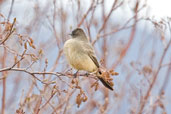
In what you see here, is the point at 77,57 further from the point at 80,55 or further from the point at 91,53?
the point at 91,53

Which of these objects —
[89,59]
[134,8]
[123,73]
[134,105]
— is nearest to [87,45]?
[89,59]

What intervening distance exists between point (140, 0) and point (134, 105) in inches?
64.1

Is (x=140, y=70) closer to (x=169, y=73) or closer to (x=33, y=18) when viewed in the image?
(x=169, y=73)

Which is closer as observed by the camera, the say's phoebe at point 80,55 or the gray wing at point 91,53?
the say's phoebe at point 80,55

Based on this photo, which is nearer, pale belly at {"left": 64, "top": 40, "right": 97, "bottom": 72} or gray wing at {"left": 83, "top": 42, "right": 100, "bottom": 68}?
pale belly at {"left": 64, "top": 40, "right": 97, "bottom": 72}

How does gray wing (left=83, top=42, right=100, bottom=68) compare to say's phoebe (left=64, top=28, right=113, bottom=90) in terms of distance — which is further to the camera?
gray wing (left=83, top=42, right=100, bottom=68)

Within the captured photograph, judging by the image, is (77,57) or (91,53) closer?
(77,57)

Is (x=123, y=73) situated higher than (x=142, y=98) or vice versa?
(x=123, y=73)

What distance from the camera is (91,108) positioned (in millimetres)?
5582

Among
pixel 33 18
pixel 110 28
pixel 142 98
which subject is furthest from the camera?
pixel 110 28

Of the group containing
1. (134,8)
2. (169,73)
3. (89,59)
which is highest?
(134,8)

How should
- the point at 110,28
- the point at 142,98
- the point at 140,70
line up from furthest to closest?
the point at 110,28 < the point at 140,70 < the point at 142,98

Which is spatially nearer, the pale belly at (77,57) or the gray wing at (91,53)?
the pale belly at (77,57)

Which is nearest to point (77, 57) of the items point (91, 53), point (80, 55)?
point (80, 55)
